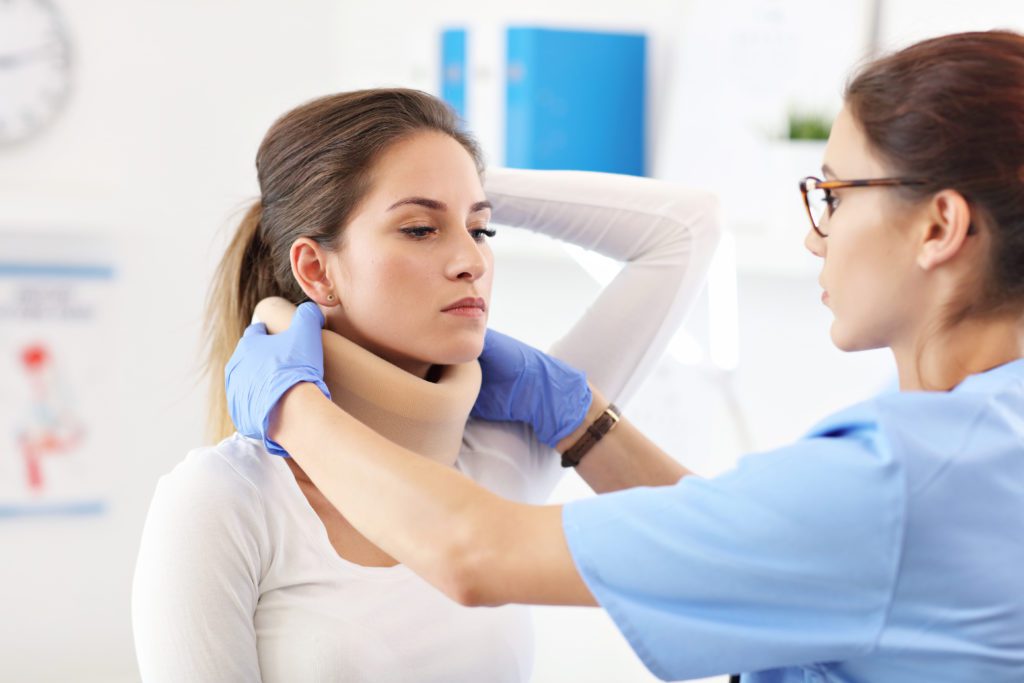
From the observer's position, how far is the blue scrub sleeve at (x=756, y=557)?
2.89 ft

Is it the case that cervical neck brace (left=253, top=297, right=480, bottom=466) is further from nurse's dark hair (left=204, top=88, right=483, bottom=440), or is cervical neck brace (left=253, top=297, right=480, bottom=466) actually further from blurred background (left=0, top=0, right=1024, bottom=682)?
blurred background (left=0, top=0, right=1024, bottom=682)

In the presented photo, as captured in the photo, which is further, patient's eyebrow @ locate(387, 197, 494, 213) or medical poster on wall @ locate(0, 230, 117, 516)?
medical poster on wall @ locate(0, 230, 117, 516)

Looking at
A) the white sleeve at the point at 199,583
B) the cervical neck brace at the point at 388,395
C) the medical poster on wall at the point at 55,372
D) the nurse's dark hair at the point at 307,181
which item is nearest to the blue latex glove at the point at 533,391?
the cervical neck brace at the point at 388,395

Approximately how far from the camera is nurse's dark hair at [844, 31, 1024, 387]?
0.96 meters

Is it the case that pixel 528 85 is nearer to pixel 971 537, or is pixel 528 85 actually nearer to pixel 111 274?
pixel 111 274

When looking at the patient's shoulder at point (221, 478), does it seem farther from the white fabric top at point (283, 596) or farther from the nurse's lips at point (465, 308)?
the nurse's lips at point (465, 308)

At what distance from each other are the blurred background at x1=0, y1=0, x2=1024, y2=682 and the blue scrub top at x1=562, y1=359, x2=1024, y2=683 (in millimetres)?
1474

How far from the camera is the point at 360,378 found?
49.6 inches

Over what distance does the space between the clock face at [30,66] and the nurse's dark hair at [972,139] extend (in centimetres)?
209

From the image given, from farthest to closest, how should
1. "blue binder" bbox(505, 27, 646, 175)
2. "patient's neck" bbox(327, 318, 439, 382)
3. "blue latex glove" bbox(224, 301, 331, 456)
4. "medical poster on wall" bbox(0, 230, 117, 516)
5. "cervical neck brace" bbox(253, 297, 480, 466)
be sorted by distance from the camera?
"medical poster on wall" bbox(0, 230, 117, 516)
"blue binder" bbox(505, 27, 646, 175)
"patient's neck" bbox(327, 318, 439, 382)
"cervical neck brace" bbox(253, 297, 480, 466)
"blue latex glove" bbox(224, 301, 331, 456)

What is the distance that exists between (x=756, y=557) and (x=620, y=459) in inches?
22.6

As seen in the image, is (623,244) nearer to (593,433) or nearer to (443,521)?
(593,433)

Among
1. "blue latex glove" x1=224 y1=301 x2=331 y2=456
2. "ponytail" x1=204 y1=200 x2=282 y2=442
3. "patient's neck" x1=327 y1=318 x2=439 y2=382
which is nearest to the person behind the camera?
"blue latex glove" x1=224 y1=301 x2=331 y2=456

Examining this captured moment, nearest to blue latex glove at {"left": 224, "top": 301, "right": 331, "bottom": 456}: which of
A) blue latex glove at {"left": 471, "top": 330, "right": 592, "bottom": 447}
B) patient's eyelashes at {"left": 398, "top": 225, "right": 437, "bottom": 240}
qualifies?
patient's eyelashes at {"left": 398, "top": 225, "right": 437, "bottom": 240}
